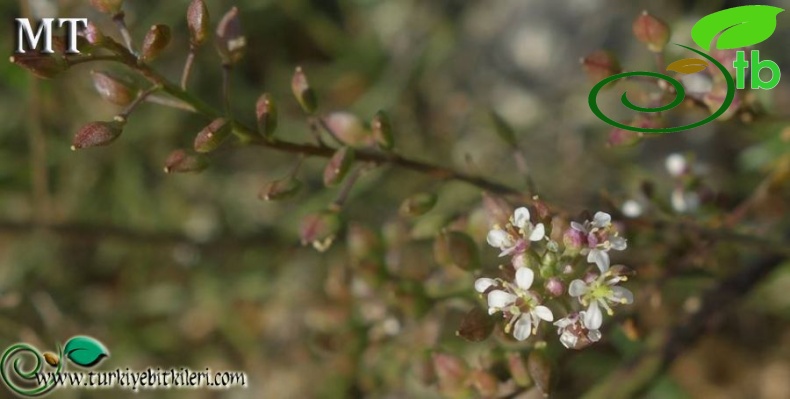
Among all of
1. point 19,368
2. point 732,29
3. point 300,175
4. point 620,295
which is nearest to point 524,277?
point 620,295

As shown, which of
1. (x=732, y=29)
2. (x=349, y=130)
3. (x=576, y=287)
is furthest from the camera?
(x=732, y=29)

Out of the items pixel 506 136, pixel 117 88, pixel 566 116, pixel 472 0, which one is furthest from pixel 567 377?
pixel 472 0

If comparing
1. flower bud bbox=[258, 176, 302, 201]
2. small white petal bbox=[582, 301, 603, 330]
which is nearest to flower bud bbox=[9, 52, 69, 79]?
flower bud bbox=[258, 176, 302, 201]

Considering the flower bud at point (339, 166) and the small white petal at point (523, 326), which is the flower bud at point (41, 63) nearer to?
the flower bud at point (339, 166)

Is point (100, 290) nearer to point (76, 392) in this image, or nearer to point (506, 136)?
point (76, 392)

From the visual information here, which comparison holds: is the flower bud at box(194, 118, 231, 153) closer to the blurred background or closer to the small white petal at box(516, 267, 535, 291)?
the small white petal at box(516, 267, 535, 291)

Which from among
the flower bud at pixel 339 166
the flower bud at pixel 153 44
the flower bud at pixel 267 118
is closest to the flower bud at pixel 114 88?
the flower bud at pixel 153 44

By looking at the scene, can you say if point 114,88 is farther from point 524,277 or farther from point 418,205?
point 524,277
